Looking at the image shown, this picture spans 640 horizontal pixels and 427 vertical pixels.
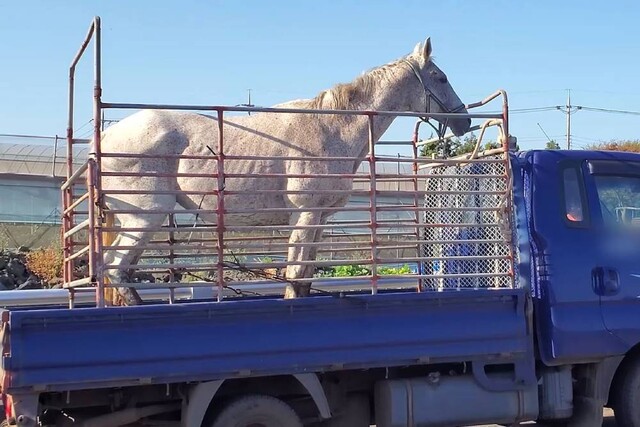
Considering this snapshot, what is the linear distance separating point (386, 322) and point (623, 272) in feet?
6.53

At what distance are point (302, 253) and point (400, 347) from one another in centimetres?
155

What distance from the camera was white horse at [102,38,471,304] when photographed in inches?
273

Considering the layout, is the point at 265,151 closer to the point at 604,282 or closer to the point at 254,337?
the point at 254,337

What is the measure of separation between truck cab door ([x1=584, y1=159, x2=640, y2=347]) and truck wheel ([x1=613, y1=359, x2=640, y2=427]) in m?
0.26

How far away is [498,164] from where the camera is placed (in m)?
6.59

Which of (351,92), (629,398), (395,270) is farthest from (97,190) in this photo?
(395,270)

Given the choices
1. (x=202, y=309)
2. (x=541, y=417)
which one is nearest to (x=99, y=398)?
(x=202, y=309)

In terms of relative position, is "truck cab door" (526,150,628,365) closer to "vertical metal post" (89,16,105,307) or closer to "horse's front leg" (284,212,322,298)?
"horse's front leg" (284,212,322,298)

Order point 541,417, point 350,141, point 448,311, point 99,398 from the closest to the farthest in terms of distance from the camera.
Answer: point 99,398
point 448,311
point 541,417
point 350,141


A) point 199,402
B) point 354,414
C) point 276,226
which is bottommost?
point 354,414

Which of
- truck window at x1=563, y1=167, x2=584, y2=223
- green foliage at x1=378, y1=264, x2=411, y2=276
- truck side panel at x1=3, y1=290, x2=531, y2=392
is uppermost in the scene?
truck window at x1=563, y1=167, x2=584, y2=223

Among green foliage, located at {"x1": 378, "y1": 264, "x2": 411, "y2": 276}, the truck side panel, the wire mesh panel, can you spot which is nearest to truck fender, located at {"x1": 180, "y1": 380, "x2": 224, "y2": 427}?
the truck side panel

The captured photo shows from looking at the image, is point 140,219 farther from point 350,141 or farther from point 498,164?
point 498,164

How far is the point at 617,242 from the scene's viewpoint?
6.55m
